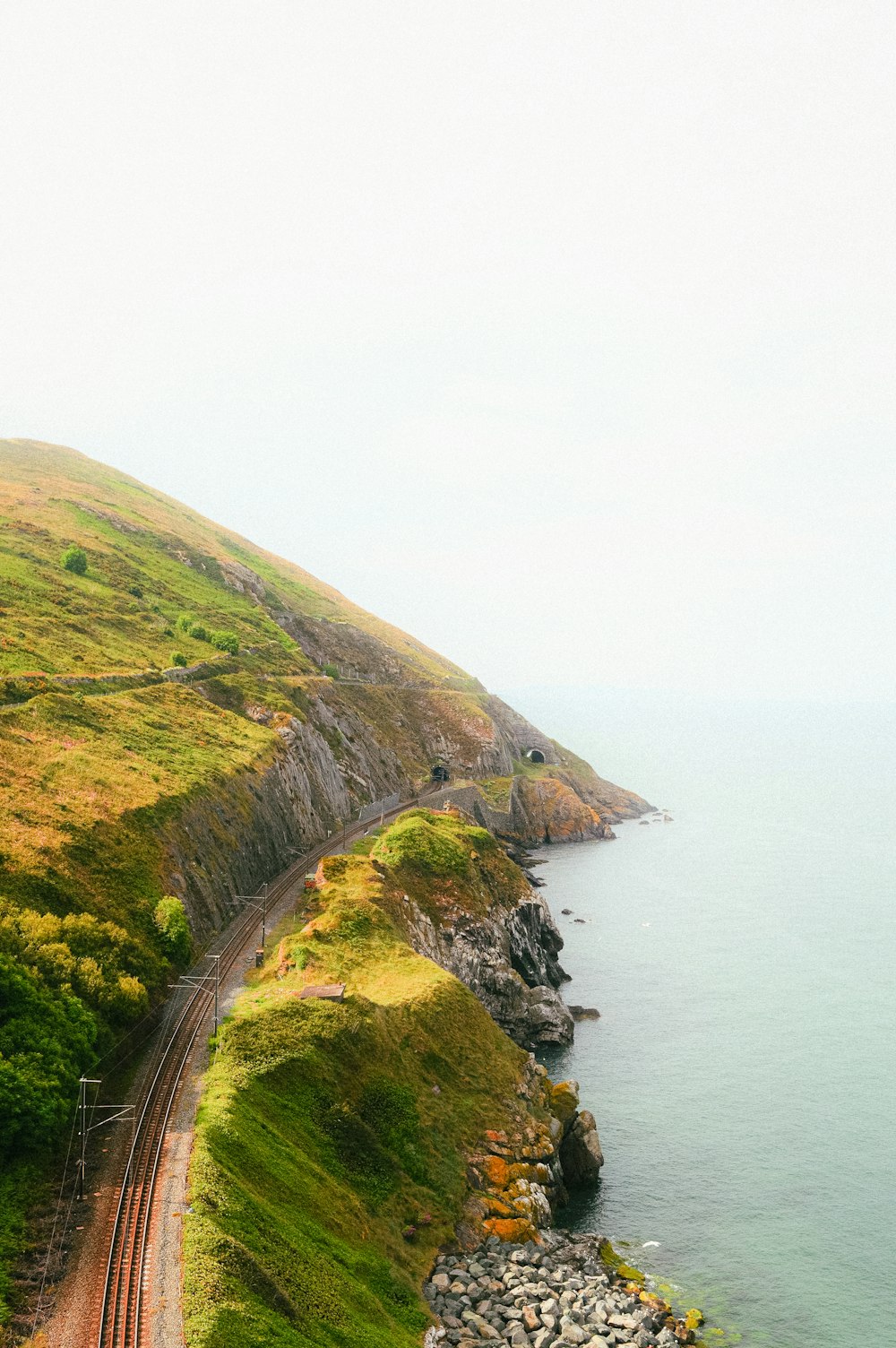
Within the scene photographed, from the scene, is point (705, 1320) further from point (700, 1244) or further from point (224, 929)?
point (224, 929)

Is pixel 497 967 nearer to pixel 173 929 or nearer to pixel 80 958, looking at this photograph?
pixel 173 929

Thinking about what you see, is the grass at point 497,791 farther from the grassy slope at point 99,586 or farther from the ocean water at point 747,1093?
the grassy slope at point 99,586

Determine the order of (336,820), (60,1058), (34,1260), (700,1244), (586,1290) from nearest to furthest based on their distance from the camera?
(34,1260), (60,1058), (586,1290), (700,1244), (336,820)

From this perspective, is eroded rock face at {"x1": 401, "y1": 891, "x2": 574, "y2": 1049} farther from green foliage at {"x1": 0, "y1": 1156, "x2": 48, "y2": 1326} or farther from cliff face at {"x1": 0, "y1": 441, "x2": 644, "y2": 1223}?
green foliage at {"x1": 0, "y1": 1156, "x2": 48, "y2": 1326}

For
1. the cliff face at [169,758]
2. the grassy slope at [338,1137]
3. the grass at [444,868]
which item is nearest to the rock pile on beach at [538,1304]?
the grassy slope at [338,1137]

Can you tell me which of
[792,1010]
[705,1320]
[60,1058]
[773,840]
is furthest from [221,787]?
[773,840]

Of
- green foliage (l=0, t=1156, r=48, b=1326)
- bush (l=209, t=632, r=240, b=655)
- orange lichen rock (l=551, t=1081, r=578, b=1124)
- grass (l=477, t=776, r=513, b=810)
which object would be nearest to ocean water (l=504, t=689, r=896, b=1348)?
orange lichen rock (l=551, t=1081, r=578, b=1124)
